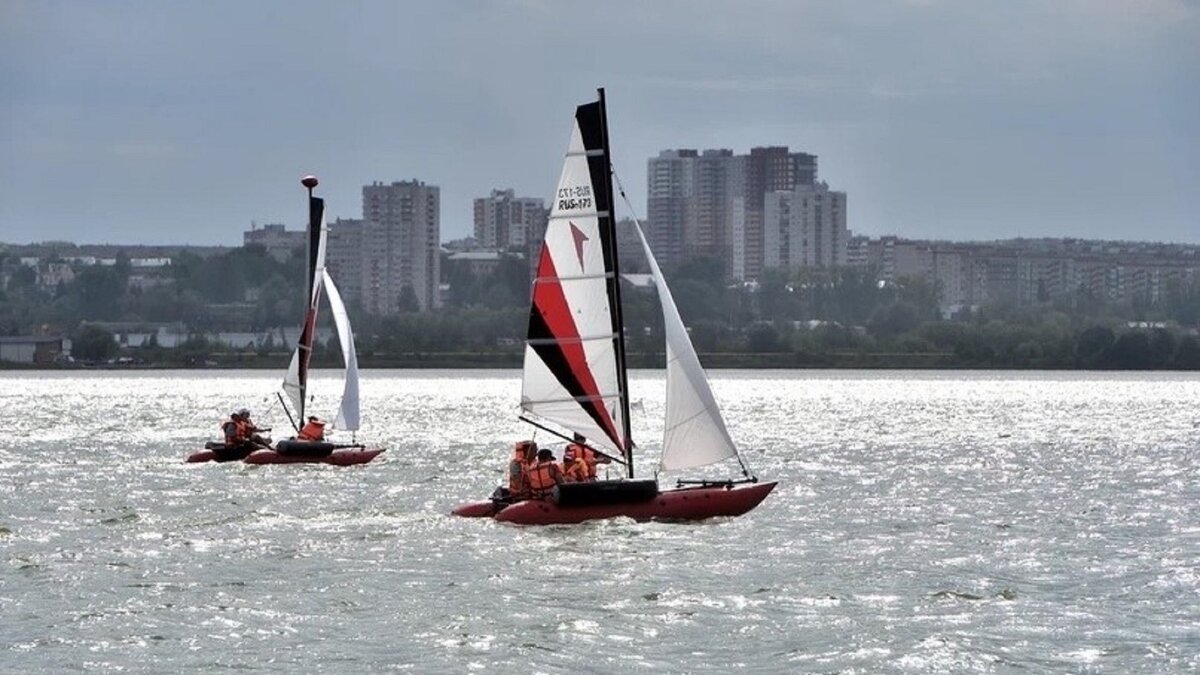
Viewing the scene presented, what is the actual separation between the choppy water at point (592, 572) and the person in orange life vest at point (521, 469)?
0.60 meters

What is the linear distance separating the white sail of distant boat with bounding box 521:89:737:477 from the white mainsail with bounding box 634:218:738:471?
0.02 metres

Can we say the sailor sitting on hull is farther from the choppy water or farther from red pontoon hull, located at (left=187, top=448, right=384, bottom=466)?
red pontoon hull, located at (left=187, top=448, right=384, bottom=466)

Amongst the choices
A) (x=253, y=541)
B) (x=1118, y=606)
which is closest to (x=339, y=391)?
(x=253, y=541)

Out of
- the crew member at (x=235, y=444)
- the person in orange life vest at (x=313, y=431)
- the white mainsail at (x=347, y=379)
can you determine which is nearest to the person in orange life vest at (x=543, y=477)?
the person in orange life vest at (x=313, y=431)

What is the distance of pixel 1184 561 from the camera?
36.4 meters

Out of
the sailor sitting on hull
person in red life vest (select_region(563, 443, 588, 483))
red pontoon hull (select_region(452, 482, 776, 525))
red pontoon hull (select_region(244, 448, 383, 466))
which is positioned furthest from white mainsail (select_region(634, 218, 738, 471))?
red pontoon hull (select_region(244, 448, 383, 466))

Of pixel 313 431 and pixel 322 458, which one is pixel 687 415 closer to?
pixel 322 458

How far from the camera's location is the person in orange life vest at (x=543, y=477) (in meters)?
39.1

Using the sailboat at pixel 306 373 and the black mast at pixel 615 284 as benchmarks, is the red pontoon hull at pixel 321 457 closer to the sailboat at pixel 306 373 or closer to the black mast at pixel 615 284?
the sailboat at pixel 306 373

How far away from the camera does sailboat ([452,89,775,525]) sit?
3891 centimetres

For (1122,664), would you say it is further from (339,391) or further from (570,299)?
(339,391)

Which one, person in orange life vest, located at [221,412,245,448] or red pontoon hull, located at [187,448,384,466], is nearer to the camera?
red pontoon hull, located at [187,448,384,466]

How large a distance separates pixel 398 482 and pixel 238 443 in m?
5.07

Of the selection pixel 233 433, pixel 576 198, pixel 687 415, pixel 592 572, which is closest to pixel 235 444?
pixel 233 433
